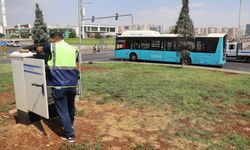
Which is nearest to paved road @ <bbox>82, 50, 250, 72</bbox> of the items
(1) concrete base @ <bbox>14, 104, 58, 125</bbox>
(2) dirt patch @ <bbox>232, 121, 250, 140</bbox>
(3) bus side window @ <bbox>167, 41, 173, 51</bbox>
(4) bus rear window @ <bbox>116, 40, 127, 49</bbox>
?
(4) bus rear window @ <bbox>116, 40, 127, 49</bbox>

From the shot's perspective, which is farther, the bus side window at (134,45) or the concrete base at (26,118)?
the bus side window at (134,45)

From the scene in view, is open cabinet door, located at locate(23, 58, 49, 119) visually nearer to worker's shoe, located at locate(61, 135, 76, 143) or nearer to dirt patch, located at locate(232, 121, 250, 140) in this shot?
worker's shoe, located at locate(61, 135, 76, 143)

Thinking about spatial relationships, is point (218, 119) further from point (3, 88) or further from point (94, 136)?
point (3, 88)

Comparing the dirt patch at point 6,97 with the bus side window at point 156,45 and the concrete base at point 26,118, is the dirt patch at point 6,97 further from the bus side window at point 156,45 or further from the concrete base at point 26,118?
the bus side window at point 156,45

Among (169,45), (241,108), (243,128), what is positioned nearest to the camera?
(243,128)

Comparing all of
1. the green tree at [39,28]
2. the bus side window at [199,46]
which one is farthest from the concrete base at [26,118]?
the green tree at [39,28]

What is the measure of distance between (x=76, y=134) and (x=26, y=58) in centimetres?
168

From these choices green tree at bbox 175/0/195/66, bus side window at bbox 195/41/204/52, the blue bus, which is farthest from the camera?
bus side window at bbox 195/41/204/52

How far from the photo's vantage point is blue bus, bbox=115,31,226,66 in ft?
64.4

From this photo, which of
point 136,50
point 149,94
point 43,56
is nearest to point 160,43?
point 136,50

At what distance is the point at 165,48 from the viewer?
22.0m

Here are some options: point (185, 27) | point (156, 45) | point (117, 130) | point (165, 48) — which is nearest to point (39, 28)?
point (156, 45)

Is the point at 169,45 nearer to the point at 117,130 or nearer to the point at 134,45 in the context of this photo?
the point at 134,45

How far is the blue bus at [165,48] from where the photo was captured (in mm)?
19625
